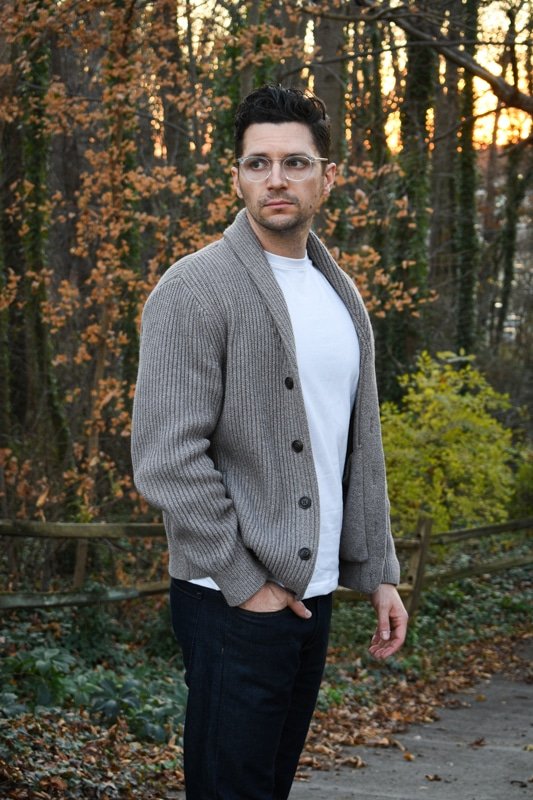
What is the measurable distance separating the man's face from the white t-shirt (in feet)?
0.33

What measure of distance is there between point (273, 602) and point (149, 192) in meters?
7.46

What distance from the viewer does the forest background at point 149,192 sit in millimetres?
8852

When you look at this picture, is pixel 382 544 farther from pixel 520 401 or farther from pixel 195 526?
pixel 520 401

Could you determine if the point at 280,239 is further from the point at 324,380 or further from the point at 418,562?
the point at 418,562

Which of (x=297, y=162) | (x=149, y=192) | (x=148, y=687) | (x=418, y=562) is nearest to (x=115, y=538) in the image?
(x=148, y=687)

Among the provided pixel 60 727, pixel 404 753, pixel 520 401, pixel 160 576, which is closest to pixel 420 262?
pixel 520 401

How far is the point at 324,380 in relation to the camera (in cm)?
262

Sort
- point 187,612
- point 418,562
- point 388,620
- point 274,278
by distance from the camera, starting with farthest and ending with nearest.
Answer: point 418,562, point 388,620, point 274,278, point 187,612

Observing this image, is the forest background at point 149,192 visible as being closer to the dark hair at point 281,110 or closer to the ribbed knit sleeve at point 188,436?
the dark hair at point 281,110

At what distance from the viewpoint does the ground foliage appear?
4.45 m

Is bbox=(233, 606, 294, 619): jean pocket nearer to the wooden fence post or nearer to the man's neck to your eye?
the man's neck

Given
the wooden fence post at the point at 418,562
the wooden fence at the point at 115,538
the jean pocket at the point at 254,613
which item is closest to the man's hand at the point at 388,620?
the jean pocket at the point at 254,613

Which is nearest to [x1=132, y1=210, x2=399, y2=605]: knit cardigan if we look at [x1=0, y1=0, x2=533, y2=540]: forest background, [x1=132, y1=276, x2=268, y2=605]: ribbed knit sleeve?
[x1=132, y1=276, x2=268, y2=605]: ribbed knit sleeve

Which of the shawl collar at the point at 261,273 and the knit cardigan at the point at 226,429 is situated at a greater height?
the shawl collar at the point at 261,273
